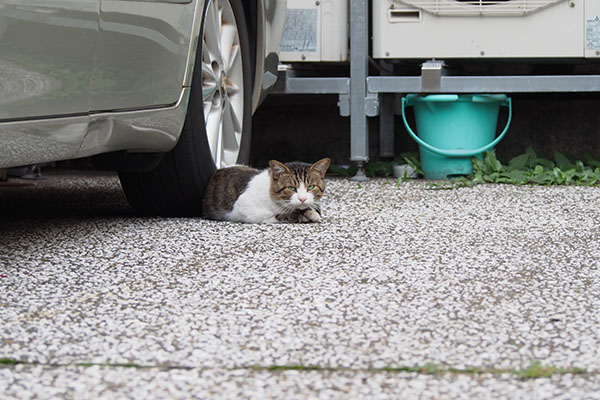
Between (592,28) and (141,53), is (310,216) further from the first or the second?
(592,28)

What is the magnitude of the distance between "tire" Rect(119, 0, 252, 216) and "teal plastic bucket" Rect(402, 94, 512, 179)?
57.1 inches

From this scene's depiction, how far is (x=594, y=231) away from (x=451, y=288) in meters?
1.07

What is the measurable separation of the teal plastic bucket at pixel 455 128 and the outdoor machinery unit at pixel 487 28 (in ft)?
0.82

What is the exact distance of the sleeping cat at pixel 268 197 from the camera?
3168 millimetres

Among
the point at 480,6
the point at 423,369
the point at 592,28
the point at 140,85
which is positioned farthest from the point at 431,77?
the point at 423,369

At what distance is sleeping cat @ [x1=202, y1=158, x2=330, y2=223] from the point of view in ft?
10.4

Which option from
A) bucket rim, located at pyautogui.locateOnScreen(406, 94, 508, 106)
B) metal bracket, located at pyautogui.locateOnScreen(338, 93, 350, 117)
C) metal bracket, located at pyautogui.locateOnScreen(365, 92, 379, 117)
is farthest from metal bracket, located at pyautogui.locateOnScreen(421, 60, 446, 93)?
metal bracket, located at pyautogui.locateOnScreen(338, 93, 350, 117)

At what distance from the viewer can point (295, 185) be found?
3.17 m

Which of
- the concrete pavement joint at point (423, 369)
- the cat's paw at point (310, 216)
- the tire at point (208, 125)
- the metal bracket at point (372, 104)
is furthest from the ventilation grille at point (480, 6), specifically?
the concrete pavement joint at point (423, 369)

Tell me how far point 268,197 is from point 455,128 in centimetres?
190

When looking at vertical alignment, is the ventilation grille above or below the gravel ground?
above

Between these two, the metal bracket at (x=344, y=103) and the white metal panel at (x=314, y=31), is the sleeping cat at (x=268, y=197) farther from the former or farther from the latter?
the white metal panel at (x=314, y=31)

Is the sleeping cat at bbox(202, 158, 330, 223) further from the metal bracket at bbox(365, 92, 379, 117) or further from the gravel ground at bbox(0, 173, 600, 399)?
the metal bracket at bbox(365, 92, 379, 117)

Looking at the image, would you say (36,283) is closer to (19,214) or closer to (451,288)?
(451,288)
